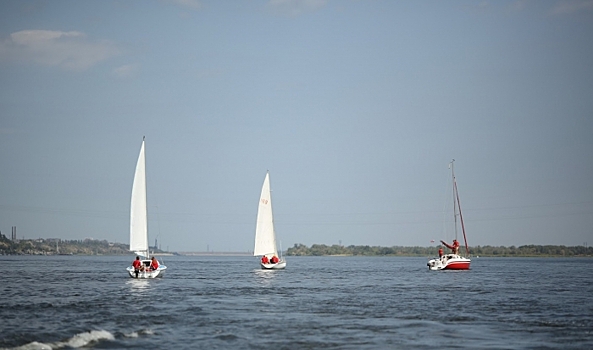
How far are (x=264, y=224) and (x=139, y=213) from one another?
31248 millimetres

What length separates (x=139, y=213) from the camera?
264 ft

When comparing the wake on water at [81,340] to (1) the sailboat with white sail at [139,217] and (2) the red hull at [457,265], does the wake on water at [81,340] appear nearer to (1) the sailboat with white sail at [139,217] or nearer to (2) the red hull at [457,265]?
(1) the sailboat with white sail at [139,217]

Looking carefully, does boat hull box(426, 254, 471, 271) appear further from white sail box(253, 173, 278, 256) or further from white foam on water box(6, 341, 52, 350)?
white foam on water box(6, 341, 52, 350)

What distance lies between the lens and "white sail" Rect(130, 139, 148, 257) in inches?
3150

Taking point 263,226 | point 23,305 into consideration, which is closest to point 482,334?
point 23,305

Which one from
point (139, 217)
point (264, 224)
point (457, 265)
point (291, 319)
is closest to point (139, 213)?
point (139, 217)

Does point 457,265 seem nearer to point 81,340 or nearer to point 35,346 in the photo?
point 81,340

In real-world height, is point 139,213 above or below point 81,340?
above

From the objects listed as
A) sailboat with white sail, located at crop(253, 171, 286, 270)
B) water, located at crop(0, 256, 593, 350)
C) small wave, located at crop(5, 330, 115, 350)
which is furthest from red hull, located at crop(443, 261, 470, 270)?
small wave, located at crop(5, 330, 115, 350)

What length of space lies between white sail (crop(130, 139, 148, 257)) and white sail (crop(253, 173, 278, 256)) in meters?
29.5

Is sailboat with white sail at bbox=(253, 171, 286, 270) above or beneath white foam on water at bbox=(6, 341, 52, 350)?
above

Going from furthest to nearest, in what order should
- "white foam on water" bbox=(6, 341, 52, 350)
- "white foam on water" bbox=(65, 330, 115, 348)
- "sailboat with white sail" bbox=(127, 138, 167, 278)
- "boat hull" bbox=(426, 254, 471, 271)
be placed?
"boat hull" bbox=(426, 254, 471, 271)
"sailboat with white sail" bbox=(127, 138, 167, 278)
"white foam on water" bbox=(65, 330, 115, 348)
"white foam on water" bbox=(6, 341, 52, 350)

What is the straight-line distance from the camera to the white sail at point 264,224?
108 m

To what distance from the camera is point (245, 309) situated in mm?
48125
